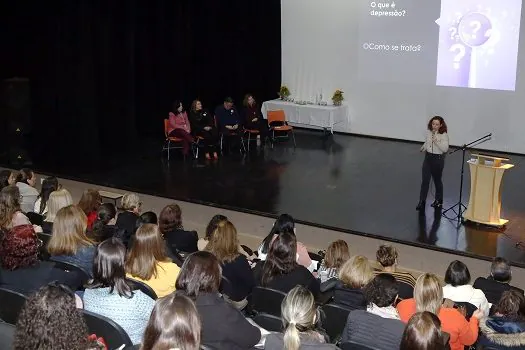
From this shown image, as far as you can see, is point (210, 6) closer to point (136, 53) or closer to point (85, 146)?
point (136, 53)

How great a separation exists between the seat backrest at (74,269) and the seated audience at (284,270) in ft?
3.85

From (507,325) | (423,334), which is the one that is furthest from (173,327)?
(507,325)

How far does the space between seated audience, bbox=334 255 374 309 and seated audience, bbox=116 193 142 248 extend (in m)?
1.86

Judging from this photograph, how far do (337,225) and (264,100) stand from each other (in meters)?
6.08

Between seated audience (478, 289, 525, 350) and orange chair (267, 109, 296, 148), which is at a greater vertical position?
orange chair (267, 109, 296, 148)

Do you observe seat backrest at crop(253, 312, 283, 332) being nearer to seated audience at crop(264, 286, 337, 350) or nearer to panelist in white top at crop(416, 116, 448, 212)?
seated audience at crop(264, 286, 337, 350)

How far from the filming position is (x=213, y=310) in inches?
143

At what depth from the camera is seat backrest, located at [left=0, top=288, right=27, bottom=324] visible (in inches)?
154

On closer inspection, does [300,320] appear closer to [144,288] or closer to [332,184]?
[144,288]

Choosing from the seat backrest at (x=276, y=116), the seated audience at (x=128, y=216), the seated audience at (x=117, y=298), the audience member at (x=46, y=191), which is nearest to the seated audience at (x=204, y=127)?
the seat backrest at (x=276, y=116)

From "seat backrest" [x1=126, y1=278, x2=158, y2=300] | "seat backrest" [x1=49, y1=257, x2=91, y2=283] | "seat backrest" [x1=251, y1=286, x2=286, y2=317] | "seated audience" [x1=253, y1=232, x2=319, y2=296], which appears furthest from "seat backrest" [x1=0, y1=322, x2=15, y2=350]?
"seated audience" [x1=253, y1=232, x2=319, y2=296]

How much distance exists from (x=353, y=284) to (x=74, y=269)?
1813 millimetres

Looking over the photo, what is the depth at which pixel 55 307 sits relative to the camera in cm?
279

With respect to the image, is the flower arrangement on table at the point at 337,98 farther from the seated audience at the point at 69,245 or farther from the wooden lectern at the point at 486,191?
the seated audience at the point at 69,245
